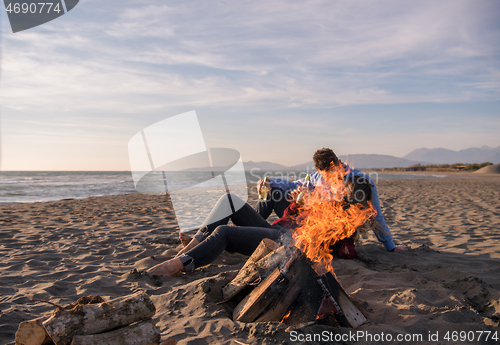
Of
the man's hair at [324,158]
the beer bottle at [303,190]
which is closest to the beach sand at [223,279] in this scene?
the beer bottle at [303,190]

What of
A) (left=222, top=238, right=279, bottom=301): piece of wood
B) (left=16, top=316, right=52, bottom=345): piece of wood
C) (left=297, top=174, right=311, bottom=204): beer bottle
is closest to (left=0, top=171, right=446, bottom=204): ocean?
(left=297, top=174, right=311, bottom=204): beer bottle

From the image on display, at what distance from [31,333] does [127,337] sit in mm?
534

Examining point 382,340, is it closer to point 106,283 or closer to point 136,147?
point 106,283

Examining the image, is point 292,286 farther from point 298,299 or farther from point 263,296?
point 263,296

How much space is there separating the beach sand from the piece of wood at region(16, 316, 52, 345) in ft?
2.44

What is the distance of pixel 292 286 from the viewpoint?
2117 millimetres

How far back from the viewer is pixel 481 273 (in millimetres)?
3262

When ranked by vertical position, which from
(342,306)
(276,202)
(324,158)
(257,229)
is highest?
(324,158)

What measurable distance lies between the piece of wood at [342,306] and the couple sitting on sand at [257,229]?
0.78 meters

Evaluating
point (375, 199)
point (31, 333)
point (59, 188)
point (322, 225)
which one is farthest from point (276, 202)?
point (59, 188)

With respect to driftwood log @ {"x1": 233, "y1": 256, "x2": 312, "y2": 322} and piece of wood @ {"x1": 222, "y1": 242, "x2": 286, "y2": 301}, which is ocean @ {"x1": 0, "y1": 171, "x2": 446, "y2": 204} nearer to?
piece of wood @ {"x1": 222, "y1": 242, "x2": 286, "y2": 301}

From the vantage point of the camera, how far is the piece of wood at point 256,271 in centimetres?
222

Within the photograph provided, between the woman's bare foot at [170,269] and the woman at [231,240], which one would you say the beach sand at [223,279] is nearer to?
the woman's bare foot at [170,269]

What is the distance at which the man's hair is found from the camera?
3561mm
